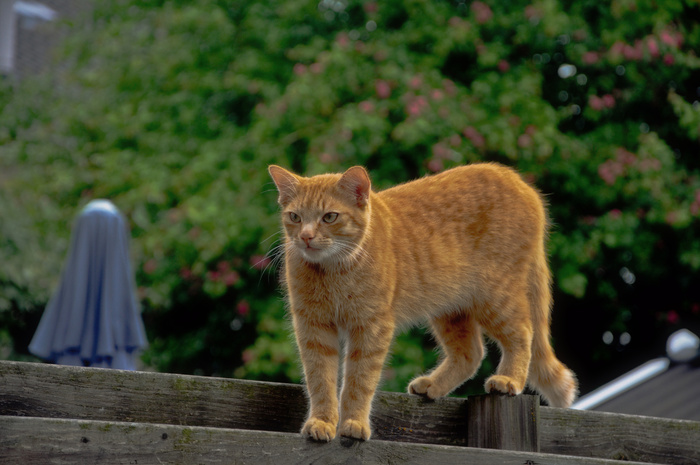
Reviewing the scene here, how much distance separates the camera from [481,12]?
6.65m

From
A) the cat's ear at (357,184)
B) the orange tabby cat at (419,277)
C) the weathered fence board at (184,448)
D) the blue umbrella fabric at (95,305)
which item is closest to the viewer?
the weathered fence board at (184,448)

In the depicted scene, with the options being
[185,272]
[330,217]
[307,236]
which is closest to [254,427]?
[307,236]

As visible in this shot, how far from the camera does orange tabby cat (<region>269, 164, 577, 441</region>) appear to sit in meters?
2.29

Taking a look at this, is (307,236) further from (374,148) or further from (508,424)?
(374,148)

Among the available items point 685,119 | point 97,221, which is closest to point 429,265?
point 97,221

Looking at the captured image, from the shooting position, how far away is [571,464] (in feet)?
6.61

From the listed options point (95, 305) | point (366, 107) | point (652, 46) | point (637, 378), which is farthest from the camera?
point (652, 46)

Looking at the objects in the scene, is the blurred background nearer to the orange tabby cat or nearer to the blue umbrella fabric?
the blue umbrella fabric

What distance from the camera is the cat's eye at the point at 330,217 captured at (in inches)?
95.2

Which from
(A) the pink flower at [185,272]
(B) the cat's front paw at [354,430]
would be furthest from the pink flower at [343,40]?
(B) the cat's front paw at [354,430]

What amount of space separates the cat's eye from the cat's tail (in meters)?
0.77

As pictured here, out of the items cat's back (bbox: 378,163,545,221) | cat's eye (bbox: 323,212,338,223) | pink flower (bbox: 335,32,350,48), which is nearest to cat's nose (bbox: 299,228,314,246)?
cat's eye (bbox: 323,212,338,223)

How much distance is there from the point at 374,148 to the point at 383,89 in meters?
0.51

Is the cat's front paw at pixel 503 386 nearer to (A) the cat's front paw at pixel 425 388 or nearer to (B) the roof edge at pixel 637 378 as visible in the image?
(A) the cat's front paw at pixel 425 388
